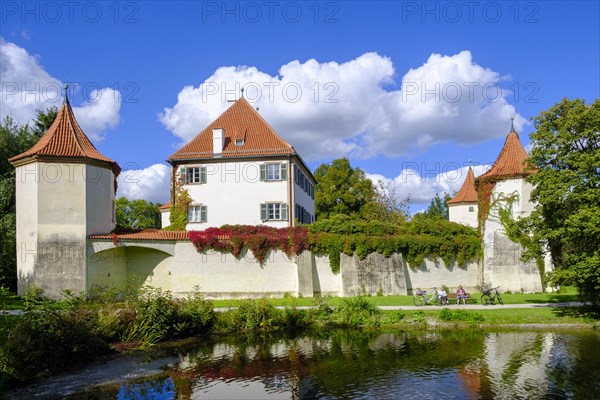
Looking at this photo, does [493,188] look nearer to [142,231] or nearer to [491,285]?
[491,285]

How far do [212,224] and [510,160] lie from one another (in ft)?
64.8

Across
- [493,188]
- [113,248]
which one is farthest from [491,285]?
[113,248]

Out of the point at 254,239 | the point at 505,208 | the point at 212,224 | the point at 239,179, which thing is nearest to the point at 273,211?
the point at 239,179

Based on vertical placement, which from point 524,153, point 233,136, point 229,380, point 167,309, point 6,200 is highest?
point 233,136

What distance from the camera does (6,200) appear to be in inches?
1313

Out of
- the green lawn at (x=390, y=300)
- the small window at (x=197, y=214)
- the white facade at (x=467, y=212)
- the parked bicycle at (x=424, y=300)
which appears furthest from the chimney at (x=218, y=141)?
the white facade at (x=467, y=212)

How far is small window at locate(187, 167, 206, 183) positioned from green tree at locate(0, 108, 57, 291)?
1072 centimetres

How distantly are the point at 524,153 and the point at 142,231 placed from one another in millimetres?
24204

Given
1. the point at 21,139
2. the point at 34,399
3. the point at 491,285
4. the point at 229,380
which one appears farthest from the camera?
the point at 21,139

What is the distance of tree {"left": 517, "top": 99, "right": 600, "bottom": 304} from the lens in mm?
20891

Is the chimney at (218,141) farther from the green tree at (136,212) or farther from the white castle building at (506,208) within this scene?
the green tree at (136,212)

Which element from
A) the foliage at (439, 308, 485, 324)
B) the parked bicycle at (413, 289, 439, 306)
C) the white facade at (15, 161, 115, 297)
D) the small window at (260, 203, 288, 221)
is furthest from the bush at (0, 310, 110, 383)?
the small window at (260, 203, 288, 221)

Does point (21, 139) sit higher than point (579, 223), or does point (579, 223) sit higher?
point (21, 139)

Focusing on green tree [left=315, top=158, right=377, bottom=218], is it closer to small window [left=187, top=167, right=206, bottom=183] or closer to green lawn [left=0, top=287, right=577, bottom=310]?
small window [left=187, top=167, right=206, bottom=183]
